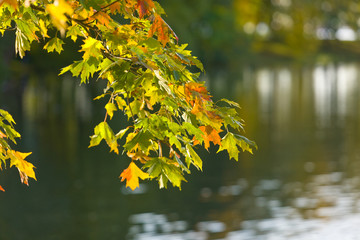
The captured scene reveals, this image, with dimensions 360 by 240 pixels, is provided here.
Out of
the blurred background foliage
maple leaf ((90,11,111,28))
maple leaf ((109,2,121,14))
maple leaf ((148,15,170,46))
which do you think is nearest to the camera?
maple leaf ((109,2,121,14))

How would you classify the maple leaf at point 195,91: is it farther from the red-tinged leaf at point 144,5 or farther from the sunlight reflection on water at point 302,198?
the sunlight reflection on water at point 302,198

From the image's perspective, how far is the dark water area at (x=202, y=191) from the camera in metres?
17.7

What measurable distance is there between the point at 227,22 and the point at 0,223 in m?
58.2

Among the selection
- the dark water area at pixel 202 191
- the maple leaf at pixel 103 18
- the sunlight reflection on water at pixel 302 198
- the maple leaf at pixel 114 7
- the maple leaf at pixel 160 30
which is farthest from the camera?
the dark water area at pixel 202 191

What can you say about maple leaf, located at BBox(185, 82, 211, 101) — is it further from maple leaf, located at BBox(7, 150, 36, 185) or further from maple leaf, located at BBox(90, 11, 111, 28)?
maple leaf, located at BBox(7, 150, 36, 185)

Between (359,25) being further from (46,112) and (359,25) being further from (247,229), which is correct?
(247,229)

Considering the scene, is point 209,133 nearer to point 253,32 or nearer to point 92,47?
point 92,47

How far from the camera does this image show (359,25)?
129375 millimetres

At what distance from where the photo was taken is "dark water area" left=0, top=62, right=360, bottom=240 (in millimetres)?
17734

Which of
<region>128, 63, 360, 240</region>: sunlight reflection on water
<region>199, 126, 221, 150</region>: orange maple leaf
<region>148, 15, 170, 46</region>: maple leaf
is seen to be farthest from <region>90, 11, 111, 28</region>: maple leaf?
<region>128, 63, 360, 240</region>: sunlight reflection on water

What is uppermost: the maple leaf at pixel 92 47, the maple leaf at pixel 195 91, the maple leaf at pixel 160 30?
the maple leaf at pixel 160 30

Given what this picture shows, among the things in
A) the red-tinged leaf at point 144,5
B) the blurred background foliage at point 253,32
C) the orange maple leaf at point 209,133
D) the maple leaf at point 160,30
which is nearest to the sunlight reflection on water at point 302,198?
the orange maple leaf at point 209,133

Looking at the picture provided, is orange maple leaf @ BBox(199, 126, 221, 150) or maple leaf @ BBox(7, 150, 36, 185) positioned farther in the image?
maple leaf @ BBox(7, 150, 36, 185)

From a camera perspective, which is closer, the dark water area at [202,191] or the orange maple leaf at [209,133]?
the orange maple leaf at [209,133]
